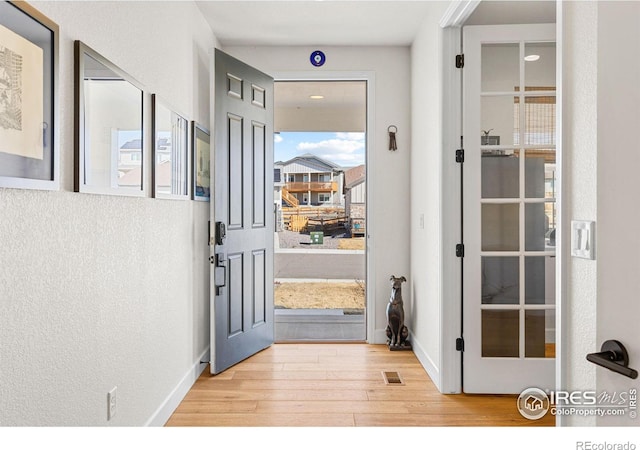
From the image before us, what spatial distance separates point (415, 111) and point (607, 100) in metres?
2.78

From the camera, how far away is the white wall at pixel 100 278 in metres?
1.29

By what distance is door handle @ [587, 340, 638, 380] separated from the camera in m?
0.99

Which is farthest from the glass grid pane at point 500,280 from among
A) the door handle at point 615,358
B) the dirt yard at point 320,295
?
the dirt yard at point 320,295

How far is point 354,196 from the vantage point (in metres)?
6.69

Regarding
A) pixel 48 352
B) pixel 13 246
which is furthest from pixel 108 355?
pixel 13 246

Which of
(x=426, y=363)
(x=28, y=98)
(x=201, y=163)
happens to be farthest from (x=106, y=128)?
(x=426, y=363)

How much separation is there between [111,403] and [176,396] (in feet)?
2.94

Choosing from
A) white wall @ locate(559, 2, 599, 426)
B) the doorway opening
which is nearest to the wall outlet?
white wall @ locate(559, 2, 599, 426)

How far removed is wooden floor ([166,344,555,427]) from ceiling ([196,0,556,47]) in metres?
2.41

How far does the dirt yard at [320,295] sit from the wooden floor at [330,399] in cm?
214

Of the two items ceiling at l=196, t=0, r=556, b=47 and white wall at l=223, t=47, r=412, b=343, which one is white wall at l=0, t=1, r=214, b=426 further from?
white wall at l=223, t=47, r=412, b=343

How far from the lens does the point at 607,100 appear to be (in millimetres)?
1130

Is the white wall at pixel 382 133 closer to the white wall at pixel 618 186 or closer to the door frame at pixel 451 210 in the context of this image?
the door frame at pixel 451 210

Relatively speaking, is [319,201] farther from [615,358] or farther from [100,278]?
[615,358]
